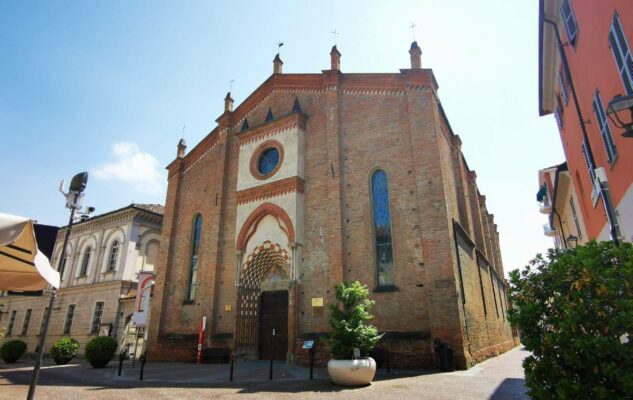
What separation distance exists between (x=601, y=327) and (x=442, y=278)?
8745 mm

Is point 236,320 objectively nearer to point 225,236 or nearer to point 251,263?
point 251,263

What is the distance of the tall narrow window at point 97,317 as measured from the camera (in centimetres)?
2505

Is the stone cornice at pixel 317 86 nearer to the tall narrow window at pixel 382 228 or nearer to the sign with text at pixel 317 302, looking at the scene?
the tall narrow window at pixel 382 228

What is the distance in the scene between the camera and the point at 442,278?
12.4 m

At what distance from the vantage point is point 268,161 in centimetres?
1853

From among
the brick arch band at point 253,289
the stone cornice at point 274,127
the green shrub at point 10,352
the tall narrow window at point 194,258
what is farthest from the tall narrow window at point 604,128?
the green shrub at point 10,352

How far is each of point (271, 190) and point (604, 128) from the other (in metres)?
12.4

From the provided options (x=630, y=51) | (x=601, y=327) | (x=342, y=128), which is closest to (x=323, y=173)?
(x=342, y=128)

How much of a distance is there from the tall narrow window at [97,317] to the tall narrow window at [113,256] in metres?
2.44

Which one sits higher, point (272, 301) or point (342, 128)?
point (342, 128)

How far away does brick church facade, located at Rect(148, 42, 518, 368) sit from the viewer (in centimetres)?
1314

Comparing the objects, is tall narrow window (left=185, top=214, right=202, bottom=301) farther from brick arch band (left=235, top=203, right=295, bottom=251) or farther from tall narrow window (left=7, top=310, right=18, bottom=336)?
tall narrow window (left=7, top=310, right=18, bottom=336)

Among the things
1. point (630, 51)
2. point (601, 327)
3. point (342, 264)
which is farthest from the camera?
point (342, 264)

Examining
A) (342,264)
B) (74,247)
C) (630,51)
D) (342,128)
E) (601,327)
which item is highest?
(342,128)
